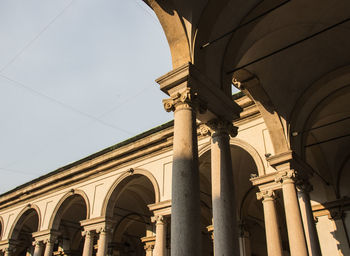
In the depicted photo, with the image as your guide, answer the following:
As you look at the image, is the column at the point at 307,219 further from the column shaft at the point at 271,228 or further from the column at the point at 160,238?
the column at the point at 160,238

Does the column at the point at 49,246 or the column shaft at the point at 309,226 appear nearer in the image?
the column shaft at the point at 309,226

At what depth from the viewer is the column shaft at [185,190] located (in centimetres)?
401

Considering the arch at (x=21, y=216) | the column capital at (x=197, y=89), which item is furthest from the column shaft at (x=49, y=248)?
the column capital at (x=197, y=89)

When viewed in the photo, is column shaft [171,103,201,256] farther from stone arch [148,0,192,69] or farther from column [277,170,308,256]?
column [277,170,308,256]

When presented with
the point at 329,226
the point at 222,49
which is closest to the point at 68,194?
the point at 329,226

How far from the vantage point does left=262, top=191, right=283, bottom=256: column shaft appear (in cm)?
810

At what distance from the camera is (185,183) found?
14.1 feet

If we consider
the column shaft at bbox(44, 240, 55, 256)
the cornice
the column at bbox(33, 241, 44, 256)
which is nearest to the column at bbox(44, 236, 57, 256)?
the column shaft at bbox(44, 240, 55, 256)

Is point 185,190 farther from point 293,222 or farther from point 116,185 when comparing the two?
point 116,185

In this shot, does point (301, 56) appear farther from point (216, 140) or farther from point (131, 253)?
point (131, 253)

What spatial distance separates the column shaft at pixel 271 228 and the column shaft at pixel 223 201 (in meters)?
3.68

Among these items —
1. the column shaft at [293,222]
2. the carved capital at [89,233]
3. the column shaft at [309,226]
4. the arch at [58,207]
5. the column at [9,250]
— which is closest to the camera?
the column shaft at [293,222]

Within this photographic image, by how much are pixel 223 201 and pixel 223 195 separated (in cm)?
10

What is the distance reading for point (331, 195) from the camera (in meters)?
11.3
